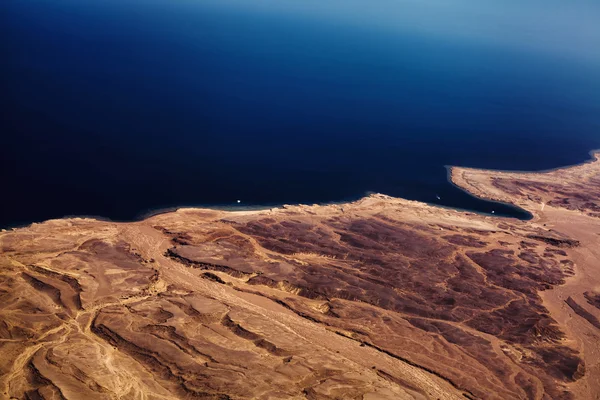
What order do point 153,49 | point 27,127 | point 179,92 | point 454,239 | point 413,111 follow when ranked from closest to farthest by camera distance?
1. point 454,239
2. point 27,127
3. point 179,92
4. point 413,111
5. point 153,49

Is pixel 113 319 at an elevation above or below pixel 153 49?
below

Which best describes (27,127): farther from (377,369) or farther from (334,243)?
(377,369)

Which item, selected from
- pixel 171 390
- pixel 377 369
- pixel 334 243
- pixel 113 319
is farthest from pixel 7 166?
pixel 377 369

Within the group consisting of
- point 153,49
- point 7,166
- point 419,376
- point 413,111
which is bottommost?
point 419,376

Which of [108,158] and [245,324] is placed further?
[108,158]

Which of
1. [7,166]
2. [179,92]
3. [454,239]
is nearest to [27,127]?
[7,166]

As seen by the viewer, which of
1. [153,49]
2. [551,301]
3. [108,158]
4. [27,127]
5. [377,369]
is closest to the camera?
[377,369]

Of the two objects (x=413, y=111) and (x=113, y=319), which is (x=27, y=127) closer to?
(x=113, y=319)
